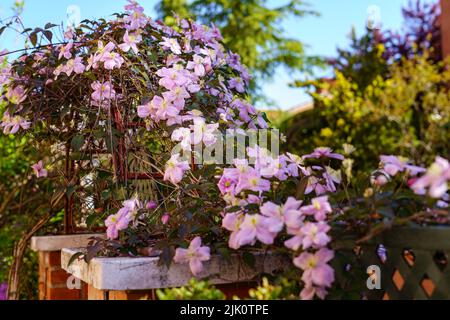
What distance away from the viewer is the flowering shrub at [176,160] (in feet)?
4.15

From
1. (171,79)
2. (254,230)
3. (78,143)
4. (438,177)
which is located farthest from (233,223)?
(78,143)

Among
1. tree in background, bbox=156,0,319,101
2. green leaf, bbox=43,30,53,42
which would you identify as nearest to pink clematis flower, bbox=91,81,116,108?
green leaf, bbox=43,30,53,42

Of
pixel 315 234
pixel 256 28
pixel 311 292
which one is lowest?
pixel 311 292

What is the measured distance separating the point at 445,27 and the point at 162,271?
30.2 feet

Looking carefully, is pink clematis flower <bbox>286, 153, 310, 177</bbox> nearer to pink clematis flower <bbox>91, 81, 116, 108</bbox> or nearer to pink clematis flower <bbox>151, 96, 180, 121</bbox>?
pink clematis flower <bbox>151, 96, 180, 121</bbox>

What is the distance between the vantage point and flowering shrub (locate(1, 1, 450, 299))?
4.15ft

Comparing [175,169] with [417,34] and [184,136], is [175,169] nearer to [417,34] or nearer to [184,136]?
[184,136]

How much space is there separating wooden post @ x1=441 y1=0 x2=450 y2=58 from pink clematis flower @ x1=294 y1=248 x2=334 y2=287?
29.6 ft

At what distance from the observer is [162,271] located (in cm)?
146

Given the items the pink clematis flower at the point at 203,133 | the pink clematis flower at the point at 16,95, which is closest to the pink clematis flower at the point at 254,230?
the pink clematis flower at the point at 203,133

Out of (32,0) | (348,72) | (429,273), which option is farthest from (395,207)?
(348,72)

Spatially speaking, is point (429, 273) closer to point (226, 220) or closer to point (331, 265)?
point (331, 265)

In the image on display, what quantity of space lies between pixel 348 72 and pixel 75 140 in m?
6.87

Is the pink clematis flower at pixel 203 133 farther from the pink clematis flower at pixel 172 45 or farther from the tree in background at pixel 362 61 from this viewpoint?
the tree in background at pixel 362 61
